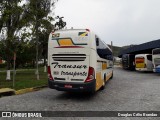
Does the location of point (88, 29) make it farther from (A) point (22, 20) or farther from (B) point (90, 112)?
(A) point (22, 20)

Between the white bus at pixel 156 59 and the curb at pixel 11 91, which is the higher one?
the white bus at pixel 156 59

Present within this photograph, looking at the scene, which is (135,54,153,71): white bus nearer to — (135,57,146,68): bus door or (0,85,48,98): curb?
(135,57,146,68): bus door

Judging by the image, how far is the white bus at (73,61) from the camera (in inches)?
479

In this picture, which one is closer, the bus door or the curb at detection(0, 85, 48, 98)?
the curb at detection(0, 85, 48, 98)

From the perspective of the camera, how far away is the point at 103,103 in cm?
1161

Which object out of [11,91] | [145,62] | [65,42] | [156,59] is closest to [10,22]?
[11,91]

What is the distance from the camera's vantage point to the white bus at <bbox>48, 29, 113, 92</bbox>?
39.9 feet

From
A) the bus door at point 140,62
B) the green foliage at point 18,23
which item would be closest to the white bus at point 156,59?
the bus door at point 140,62

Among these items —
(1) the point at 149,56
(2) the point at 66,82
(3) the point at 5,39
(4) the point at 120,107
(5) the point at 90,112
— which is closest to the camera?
(5) the point at 90,112

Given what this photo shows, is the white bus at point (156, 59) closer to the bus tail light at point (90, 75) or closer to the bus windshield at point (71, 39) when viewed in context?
the bus tail light at point (90, 75)

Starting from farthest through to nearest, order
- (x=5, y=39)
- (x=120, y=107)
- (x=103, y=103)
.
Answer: (x=5, y=39) → (x=103, y=103) → (x=120, y=107)

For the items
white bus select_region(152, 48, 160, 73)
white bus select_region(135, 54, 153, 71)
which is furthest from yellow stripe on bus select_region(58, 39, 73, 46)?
white bus select_region(135, 54, 153, 71)

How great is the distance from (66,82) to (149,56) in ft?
88.2

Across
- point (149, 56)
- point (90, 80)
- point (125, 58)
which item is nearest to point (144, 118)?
point (90, 80)
